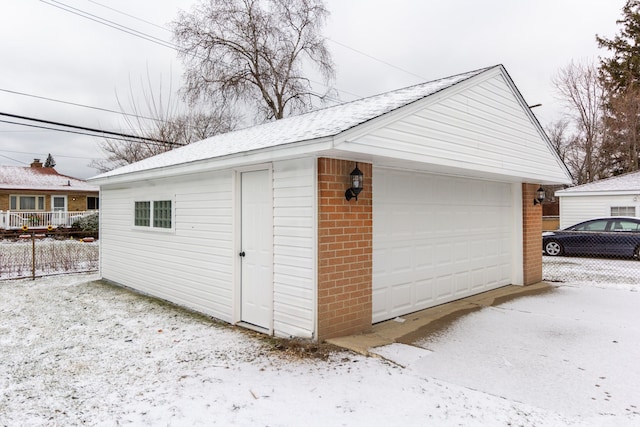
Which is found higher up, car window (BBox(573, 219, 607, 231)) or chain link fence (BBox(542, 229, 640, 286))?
car window (BBox(573, 219, 607, 231))

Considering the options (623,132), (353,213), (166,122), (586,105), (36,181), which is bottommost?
(353,213)

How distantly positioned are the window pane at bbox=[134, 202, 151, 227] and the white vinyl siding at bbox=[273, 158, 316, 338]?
157 inches

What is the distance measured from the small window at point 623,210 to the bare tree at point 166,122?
697 inches

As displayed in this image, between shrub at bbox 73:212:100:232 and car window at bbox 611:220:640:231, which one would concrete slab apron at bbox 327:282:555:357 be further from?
shrub at bbox 73:212:100:232

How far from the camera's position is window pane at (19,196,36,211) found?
23328 mm

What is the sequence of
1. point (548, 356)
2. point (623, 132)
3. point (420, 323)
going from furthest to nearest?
point (623, 132) < point (420, 323) < point (548, 356)

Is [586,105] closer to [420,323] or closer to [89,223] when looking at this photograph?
[420,323]

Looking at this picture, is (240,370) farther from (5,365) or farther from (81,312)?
(81,312)

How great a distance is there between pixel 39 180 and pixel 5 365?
26215 millimetres

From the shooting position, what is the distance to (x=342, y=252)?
464cm

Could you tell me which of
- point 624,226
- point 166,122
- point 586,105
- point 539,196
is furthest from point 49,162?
point 624,226

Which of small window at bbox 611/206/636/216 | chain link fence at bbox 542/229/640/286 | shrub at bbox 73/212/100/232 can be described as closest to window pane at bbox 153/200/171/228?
chain link fence at bbox 542/229/640/286

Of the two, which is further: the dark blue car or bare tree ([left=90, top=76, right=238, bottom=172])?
bare tree ([left=90, top=76, right=238, bottom=172])

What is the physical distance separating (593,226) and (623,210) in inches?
Answer: 153
